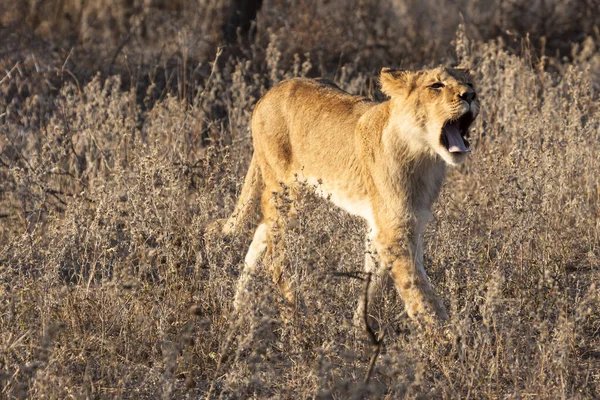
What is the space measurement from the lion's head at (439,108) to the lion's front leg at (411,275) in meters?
0.45

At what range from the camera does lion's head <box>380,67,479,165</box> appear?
4.39 metres

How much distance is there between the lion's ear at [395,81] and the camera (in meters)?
4.71

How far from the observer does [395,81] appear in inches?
186

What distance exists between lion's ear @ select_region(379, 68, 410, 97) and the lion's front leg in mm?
721

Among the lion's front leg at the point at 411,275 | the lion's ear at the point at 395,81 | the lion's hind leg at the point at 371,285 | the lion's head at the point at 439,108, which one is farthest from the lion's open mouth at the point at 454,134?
the lion's hind leg at the point at 371,285

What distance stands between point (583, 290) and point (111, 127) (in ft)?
12.5

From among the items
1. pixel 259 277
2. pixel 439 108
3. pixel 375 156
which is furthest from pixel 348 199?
pixel 259 277

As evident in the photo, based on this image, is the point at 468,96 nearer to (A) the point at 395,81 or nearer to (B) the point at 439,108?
(B) the point at 439,108

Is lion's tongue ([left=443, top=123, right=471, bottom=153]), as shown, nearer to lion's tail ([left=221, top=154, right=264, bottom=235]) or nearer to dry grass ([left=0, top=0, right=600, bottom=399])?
dry grass ([left=0, top=0, right=600, bottom=399])

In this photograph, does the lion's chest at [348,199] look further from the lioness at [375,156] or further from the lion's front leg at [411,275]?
the lion's front leg at [411,275]

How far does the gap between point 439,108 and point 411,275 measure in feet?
2.55

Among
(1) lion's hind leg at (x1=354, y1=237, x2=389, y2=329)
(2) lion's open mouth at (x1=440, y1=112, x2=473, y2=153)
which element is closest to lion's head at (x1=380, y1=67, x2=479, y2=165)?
(2) lion's open mouth at (x1=440, y1=112, x2=473, y2=153)

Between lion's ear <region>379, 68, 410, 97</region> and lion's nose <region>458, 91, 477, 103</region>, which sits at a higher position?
lion's nose <region>458, 91, 477, 103</region>

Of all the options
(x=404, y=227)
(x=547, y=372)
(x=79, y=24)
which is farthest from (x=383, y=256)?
(x=79, y=24)
